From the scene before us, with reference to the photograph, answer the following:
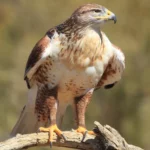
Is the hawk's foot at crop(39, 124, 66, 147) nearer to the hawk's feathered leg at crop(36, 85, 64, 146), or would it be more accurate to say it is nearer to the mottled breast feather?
the hawk's feathered leg at crop(36, 85, 64, 146)

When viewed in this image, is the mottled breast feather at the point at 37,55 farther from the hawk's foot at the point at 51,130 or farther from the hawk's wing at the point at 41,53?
the hawk's foot at the point at 51,130

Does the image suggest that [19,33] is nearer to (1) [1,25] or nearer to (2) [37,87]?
(1) [1,25]

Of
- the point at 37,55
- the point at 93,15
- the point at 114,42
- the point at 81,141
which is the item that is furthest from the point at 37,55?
the point at 114,42

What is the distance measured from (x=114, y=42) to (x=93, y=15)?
9.27m

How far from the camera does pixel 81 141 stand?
7.62 meters

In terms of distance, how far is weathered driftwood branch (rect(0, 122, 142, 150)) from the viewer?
726 cm

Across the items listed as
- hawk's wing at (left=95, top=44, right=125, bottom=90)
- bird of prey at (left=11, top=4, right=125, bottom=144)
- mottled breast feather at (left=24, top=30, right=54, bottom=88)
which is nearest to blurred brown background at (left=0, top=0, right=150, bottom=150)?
hawk's wing at (left=95, top=44, right=125, bottom=90)

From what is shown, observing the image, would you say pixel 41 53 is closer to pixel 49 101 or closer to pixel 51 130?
pixel 49 101

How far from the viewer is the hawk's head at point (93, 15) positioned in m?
7.91

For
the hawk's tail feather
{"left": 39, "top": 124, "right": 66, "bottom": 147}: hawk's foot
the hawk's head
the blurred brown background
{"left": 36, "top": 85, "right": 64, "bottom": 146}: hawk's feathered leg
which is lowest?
the blurred brown background

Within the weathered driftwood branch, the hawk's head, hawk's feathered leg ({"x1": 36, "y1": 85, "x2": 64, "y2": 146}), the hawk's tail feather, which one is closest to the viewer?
the weathered driftwood branch

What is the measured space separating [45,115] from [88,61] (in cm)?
76

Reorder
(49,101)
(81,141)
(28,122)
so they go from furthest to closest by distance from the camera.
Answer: (28,122)
(49,101)
(81,141)

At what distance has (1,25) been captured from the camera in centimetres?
1959
